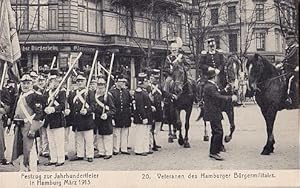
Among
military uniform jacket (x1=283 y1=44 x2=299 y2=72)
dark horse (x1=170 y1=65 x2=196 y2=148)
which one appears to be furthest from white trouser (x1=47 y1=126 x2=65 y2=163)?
military uniform jacket (x1=283 y1=44 x2=299 y2=72)

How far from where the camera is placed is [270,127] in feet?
11.8

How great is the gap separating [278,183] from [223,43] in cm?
88

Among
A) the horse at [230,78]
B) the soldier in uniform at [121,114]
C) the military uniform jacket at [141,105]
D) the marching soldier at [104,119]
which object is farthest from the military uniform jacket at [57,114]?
the horse at [230,78]

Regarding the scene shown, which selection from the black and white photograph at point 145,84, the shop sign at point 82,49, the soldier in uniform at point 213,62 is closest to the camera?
the black and white photograph at point 145,84

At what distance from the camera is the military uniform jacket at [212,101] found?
3.59 meters

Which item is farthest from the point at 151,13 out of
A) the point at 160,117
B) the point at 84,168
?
the point at 84,168

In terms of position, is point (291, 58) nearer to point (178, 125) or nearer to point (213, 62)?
point (213, 62)

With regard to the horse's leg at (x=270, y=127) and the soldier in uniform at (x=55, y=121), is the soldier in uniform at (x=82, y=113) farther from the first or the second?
the horse's leg at (x=270, y=127)

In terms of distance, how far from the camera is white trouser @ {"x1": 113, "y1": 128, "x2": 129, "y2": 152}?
3.91 metres

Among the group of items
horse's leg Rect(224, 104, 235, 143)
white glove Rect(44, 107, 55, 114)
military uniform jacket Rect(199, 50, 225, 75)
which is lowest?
horse's leg Rect(224, 104, 235, 143)

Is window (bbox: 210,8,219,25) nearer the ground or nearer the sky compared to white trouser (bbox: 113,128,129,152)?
nearer the sky

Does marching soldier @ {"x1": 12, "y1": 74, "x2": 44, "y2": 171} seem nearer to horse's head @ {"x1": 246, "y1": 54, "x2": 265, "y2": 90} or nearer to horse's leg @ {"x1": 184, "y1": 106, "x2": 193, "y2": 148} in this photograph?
horse's leg @ {"x1": 184, "y1": 106, "x2": 193, "y2": 148}

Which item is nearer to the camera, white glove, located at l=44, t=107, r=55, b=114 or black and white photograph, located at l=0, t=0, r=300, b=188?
black and white photograph, located at l=0, t=0, r=300, b=188

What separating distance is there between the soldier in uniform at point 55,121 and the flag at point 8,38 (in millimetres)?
246
